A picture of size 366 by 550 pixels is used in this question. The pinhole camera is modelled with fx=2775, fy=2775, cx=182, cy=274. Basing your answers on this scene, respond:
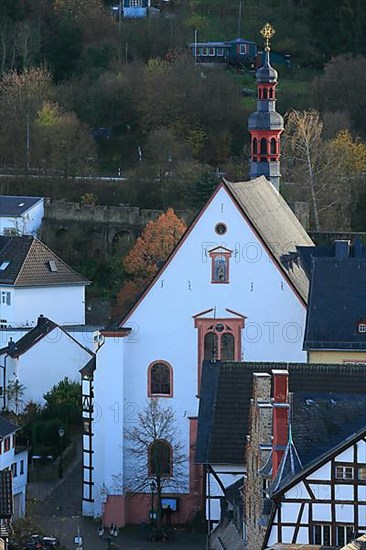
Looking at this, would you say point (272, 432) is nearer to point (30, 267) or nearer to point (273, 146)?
point (273, 146)

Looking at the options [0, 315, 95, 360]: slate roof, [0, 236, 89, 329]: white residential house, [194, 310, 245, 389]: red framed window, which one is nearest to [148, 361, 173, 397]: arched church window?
[194, 310, 245, 389]: red framed window

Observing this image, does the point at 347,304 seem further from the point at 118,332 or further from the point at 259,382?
the point at 259,382

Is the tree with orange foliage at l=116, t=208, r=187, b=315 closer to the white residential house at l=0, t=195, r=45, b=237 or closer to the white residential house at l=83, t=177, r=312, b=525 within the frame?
the white residential house at l=0, t=195, r=45, b=237

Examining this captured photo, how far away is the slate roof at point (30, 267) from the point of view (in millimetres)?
80562

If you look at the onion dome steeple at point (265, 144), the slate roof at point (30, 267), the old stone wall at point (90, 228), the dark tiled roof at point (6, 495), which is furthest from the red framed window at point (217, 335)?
the old stone wall at point (90, 228)

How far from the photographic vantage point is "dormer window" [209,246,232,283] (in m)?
62.7

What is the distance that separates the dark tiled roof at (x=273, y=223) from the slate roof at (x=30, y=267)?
1288cm

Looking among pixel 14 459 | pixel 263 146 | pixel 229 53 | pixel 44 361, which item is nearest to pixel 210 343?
pixel 14 459

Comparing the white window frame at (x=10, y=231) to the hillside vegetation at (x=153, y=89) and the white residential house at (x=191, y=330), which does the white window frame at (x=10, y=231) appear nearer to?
the hillside vegetation at (x=153, y=89)

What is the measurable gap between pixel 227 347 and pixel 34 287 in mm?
17834

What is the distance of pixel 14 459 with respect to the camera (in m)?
65.1

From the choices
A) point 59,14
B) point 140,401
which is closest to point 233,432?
point 140,401

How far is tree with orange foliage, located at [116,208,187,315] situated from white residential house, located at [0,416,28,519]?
59.5 ft

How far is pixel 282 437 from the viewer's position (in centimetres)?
4500
